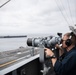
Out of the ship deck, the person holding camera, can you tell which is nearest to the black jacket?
the person holding camera

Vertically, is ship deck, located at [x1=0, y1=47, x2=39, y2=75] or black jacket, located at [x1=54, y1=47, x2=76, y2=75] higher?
black jacket, located at [x1=54, y1=47, x2=76, y2=75]

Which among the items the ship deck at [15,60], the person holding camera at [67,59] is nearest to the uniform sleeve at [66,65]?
the person holding camera at [67,59]

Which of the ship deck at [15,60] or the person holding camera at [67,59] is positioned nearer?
the person holding camera at [67,59]

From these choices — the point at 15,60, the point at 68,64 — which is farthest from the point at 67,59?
the point at 15,60

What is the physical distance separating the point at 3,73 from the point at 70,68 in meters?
0.94

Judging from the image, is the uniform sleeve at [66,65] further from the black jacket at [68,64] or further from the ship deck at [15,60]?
the ship deck at [15,60]

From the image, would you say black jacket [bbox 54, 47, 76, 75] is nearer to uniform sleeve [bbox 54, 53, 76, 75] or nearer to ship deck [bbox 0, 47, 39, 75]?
uniform sleeve [bbox 54, 53, 76, 75]

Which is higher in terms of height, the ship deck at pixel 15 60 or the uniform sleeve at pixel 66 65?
the uniform sleeve at pixel 66 65

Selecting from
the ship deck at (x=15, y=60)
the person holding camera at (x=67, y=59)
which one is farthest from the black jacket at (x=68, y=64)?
the ship deck at (x=15, y=60)

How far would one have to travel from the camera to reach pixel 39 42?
2.77 m

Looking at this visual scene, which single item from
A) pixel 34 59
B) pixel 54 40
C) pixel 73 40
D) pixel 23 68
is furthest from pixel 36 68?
pixel 73 40

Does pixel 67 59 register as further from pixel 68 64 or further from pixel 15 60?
pixel 15 60

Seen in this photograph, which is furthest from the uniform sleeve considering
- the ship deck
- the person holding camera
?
the ship deck

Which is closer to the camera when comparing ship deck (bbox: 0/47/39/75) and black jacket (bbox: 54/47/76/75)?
black jacket (bbox: 54/47/76/75)
